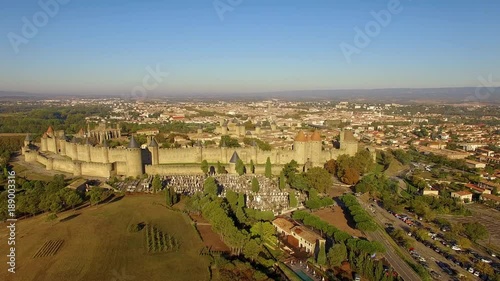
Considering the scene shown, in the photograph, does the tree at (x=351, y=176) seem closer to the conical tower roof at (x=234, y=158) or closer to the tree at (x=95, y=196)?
the conical tower roof at (x=234, y=158)

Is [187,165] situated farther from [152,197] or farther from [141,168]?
[152,197]

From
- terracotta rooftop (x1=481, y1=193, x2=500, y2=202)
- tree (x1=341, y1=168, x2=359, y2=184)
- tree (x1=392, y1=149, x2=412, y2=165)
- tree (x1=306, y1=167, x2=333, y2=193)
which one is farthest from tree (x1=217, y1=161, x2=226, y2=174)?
tree (x1=392, y1=149, x2=412, y2=165)

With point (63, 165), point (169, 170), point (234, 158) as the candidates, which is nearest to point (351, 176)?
point (234, 158)

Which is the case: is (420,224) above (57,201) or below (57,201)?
below

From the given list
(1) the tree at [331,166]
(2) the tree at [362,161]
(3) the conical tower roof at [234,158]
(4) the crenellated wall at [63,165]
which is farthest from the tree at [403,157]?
(4) the crenellated wall at [63,165]

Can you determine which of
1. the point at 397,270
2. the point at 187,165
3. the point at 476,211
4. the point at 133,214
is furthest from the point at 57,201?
the point at 476,211
